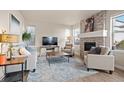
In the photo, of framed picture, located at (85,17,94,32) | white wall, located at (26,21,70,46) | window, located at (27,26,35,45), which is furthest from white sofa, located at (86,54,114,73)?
window, located at (27,26,35,45)

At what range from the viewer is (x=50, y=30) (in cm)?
933

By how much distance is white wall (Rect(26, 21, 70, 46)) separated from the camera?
356 inches

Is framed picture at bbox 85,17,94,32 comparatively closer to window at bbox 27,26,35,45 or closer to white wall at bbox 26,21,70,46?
white wall at bbox 26,21,70,46

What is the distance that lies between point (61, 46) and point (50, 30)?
1.48m

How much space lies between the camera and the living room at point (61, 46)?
361 cm

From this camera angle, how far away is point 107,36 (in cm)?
552

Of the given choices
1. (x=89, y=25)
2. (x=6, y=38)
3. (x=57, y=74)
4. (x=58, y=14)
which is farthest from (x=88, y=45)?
(x=6, y=38)

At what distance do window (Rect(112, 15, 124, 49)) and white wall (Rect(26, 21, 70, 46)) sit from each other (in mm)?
4848

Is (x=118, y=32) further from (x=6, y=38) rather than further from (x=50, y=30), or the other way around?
(x=50, y=30)

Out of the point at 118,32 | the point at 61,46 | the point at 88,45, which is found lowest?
the point at 61,46
